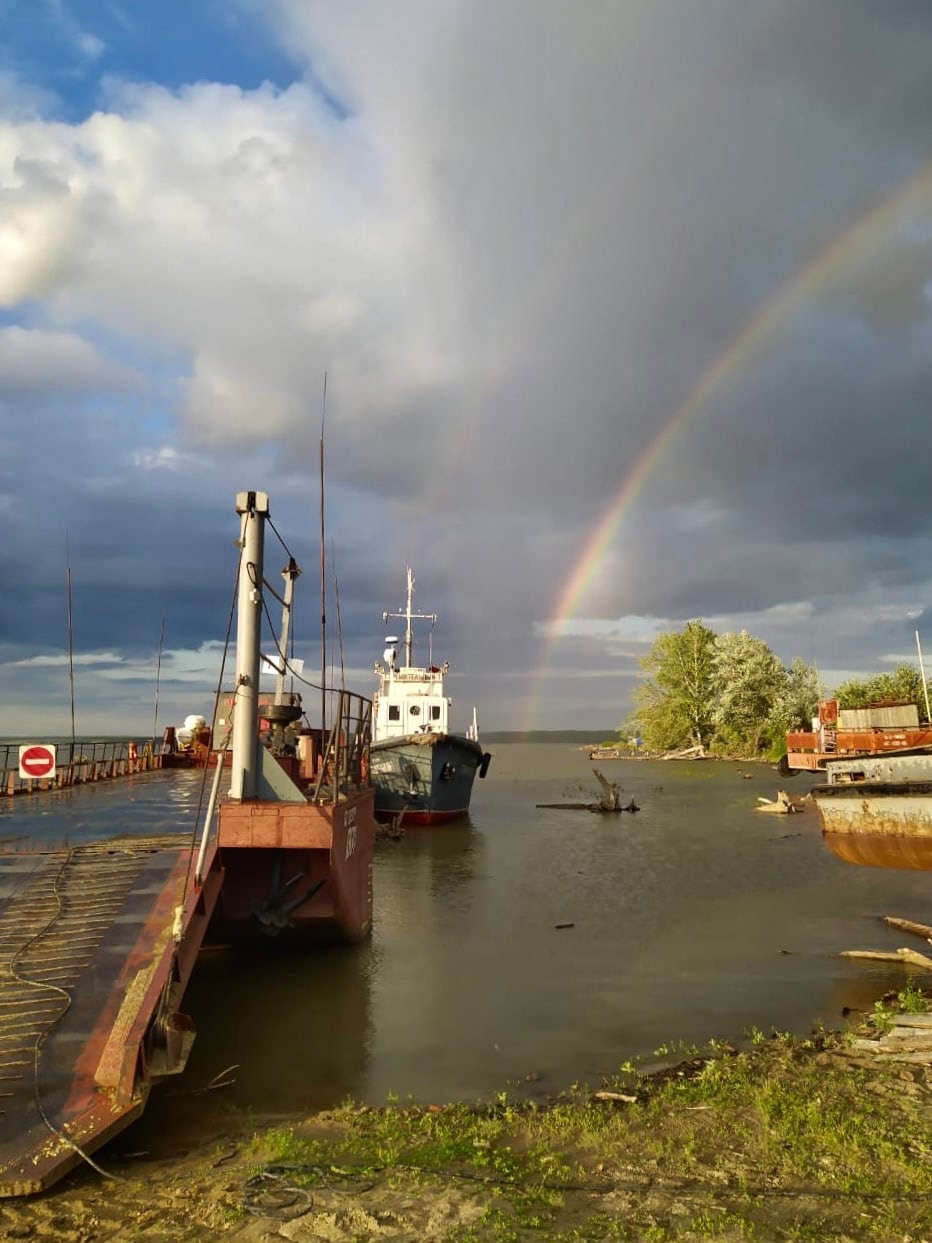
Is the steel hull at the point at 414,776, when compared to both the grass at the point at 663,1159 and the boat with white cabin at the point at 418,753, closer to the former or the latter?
the boat with white cabin at the point at 418,753

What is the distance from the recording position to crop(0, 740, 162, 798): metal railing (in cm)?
1806

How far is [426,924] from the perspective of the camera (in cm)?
1642

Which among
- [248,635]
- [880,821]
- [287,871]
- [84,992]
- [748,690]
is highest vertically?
[748,690]

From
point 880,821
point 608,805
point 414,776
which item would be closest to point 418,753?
point 414,776

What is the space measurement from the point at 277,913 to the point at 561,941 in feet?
18.5

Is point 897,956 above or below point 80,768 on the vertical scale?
below

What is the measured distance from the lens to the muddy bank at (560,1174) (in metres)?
4.71

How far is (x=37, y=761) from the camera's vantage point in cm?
1509

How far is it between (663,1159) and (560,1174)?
0.76 m

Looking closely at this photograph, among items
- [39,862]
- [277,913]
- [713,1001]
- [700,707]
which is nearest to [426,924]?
[277,913]

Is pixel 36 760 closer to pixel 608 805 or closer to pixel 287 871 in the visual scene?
pixel 287 871

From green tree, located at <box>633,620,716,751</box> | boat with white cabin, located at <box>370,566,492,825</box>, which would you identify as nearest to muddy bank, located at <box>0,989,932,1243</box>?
boat with white cabin, located at <box>370,566,492,825</box>

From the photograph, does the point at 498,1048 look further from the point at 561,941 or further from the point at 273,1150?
the point at 561,941

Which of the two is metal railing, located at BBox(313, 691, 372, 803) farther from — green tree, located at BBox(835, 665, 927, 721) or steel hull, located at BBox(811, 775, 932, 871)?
green tree, located at BBox(835, 665, 927, 721)
